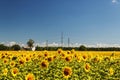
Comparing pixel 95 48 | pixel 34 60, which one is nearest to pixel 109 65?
pixel 34 60

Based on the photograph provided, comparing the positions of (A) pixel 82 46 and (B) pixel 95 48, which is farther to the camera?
(B) pixel 95 48

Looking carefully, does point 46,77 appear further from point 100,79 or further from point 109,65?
point 109,65

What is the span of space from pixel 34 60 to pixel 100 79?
3.47 meters

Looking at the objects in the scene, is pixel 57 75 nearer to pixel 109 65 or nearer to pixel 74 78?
pixel 74 78

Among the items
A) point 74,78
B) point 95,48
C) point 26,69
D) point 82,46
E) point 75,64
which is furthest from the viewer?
point 95,48

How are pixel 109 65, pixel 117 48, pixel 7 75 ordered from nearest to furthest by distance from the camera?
A: pixel 7 75 → pixel 109 65 → pixel 117 48

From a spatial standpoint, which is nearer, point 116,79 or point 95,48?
point 116,79

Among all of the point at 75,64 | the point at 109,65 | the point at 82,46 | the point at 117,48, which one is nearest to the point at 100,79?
the point at 75,64

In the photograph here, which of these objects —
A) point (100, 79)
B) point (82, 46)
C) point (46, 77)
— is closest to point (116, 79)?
point (100, 79)

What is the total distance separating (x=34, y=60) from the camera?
11.1m

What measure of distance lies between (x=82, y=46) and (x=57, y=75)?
4870 centimetres

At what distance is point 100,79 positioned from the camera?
8.14 m

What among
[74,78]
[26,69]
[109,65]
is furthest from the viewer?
[109,65]

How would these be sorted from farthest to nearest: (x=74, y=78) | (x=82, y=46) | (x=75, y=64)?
(x=82, y=46) < (x=75, y=64) < (x=74, y=78)
